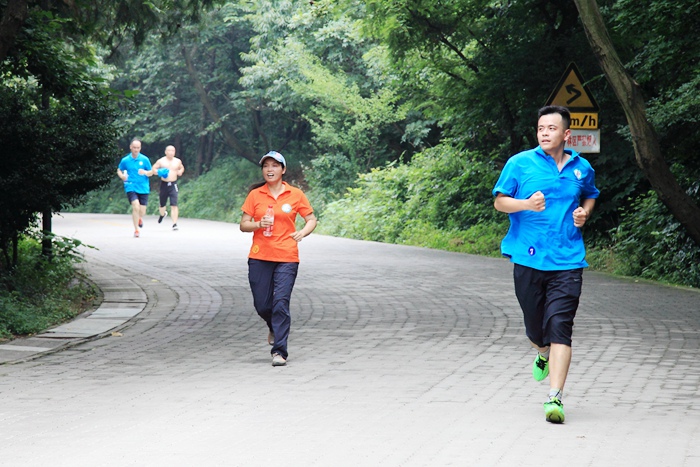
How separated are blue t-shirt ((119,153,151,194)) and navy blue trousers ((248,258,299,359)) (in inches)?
623

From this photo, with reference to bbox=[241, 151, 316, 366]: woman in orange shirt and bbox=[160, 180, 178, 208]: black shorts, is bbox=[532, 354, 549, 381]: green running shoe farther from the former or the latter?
bbox=[160, 180, 178, 208]: black shorts

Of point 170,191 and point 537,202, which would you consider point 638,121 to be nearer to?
point 537,202

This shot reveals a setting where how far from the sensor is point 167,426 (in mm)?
6496

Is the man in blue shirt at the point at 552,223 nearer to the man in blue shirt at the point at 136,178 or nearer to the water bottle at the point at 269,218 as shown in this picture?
the water bottle at the point at 269,218

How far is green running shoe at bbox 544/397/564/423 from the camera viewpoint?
6.47m

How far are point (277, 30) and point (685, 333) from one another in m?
27.6

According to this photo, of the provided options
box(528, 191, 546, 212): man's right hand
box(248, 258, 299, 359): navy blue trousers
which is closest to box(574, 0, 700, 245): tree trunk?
box(248, 258, 299, 359): navy blue trousers

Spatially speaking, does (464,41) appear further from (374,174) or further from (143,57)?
(143,57)

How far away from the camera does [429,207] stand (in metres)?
26.3

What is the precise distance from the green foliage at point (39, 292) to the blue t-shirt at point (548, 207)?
5532 millimetres

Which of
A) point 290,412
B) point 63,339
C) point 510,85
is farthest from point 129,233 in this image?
point 290,412

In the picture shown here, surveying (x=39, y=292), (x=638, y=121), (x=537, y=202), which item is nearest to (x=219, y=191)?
(x=638, y=121)

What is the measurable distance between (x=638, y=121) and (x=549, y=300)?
8091 mm

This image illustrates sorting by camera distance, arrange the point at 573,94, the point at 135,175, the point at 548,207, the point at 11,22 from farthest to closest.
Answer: the point at 135,175
the point at 573,94
the point at 11,22
the point at 548,207
